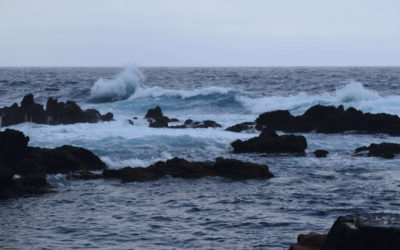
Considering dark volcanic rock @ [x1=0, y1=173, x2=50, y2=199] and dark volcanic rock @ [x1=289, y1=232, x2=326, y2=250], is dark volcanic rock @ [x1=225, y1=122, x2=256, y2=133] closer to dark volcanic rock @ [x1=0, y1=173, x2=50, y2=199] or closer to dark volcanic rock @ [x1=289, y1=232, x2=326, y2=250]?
dark volcanic rock @ [x1=0, y1=173, x2=50, y2=199]

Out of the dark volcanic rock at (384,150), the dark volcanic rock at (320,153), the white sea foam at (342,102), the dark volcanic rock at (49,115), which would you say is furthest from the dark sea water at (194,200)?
the white sea foam at (342,102)

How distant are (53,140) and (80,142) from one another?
1.26 m

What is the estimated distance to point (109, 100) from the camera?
43.4 m

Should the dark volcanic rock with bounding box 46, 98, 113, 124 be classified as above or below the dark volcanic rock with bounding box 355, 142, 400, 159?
above

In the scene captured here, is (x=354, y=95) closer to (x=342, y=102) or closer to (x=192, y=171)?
(x=342, y=102)

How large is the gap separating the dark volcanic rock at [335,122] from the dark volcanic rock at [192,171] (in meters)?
9.28

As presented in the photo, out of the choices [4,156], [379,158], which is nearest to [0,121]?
[4,156]

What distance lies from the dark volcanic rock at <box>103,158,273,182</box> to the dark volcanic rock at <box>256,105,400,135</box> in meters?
9.28

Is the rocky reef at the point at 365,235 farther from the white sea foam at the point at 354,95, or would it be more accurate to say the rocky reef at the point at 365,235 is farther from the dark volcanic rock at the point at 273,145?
the white sea foam at the point at 354,95

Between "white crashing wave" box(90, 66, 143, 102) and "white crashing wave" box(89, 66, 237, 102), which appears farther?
"white crashing wave" box(90, 66, 143, 102)

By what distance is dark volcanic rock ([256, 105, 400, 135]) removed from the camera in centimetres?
2119

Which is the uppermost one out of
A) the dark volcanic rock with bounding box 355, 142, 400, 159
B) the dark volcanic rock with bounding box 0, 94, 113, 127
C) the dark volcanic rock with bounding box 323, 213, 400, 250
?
the dark volcanic rock with bounding box 323, 213, 400, 250

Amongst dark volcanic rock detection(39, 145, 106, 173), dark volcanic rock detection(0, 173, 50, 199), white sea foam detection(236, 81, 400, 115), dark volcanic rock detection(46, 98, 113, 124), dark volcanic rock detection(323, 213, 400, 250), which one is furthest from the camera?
white sea foam detection(236, 81, 400, 115)

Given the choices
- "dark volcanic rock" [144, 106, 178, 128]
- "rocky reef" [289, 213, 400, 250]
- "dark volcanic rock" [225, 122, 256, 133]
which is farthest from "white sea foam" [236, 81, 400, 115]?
"rocky reef" [289, 213, 400, 250]
